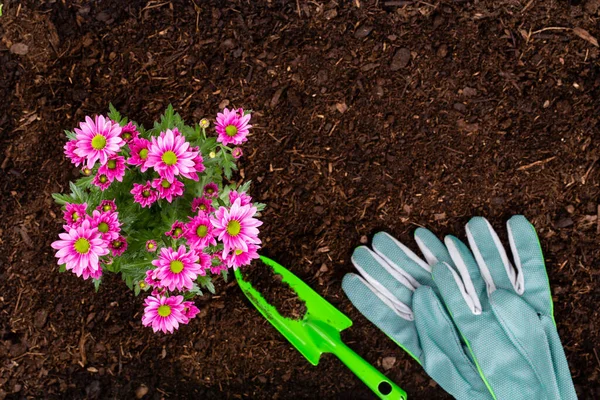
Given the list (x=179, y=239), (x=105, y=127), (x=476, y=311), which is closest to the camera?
(x=105, y=127)

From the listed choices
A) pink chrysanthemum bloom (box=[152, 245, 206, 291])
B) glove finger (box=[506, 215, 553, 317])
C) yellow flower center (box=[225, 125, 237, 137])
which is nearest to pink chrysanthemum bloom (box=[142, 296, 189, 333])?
pink chrysanthemum bloom (box=[152, 245, 206, 291])

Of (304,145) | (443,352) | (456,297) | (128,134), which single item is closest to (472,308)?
(456,297)

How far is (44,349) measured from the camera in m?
2.02

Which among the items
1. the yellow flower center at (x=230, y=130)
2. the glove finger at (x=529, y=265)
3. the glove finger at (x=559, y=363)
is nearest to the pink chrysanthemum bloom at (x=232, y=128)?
the yellow flower center at (x=230, y=130)

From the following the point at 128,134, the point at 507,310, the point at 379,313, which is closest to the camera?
the point at 128,134

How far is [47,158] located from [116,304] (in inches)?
25.0

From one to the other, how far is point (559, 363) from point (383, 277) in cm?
74

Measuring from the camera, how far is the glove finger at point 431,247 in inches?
80.4

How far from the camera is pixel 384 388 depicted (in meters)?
1.95

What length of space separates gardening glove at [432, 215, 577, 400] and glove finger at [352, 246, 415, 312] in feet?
0.47

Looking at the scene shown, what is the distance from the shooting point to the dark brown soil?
6.38 ft

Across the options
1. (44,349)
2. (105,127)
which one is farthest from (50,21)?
(44,349)

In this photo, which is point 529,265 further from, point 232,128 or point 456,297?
point 232,128

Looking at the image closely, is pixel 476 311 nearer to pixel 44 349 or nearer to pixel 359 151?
pixel 359 151
